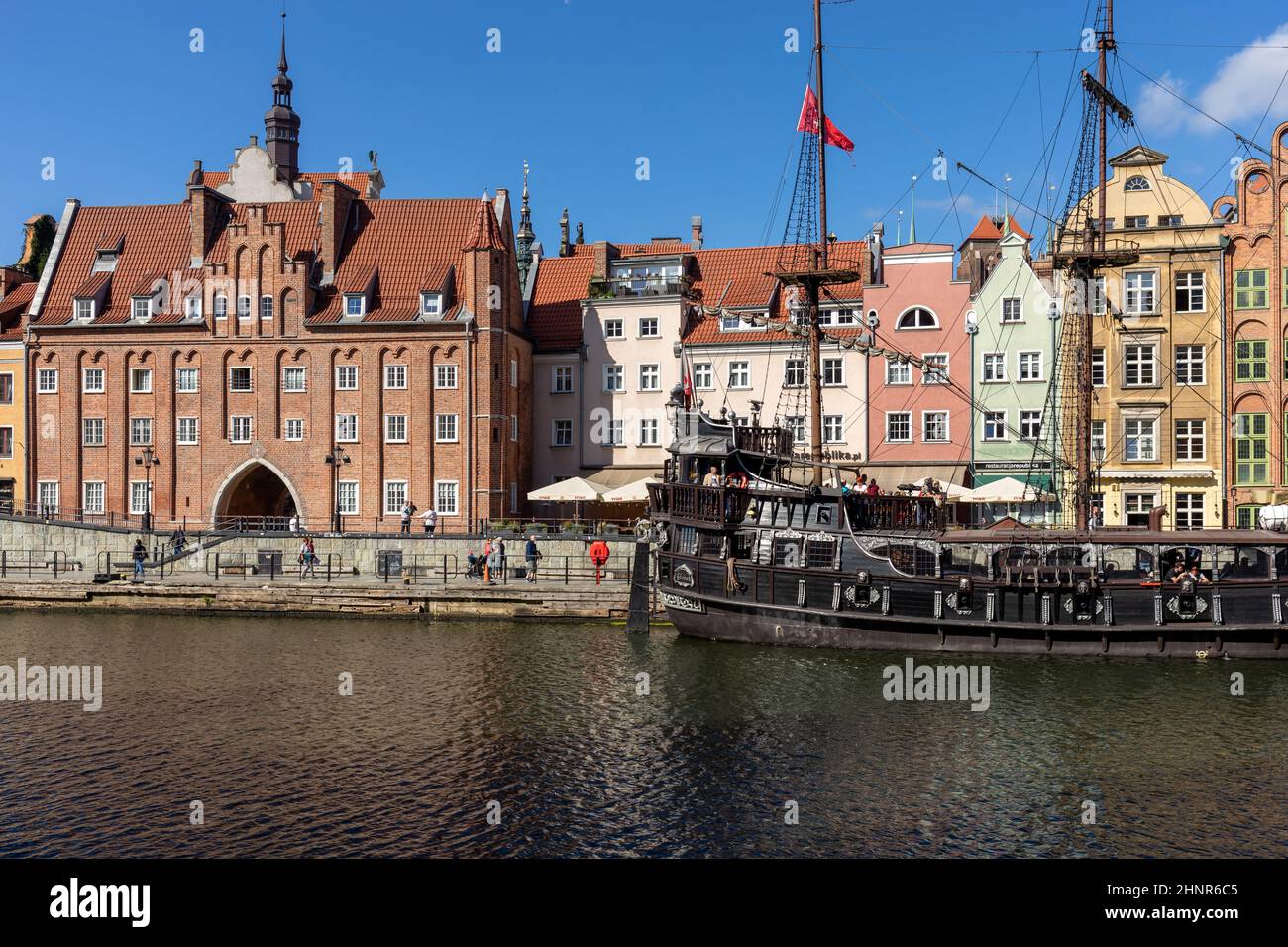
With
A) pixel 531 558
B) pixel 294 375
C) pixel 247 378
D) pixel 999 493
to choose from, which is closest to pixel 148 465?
pixel 247 378

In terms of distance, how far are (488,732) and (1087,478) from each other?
25.2m

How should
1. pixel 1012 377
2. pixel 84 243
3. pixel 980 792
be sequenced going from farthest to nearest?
pixel 84 243
pixel 1012 377
pixel 980 792

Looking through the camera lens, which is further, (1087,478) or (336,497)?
(336,497)

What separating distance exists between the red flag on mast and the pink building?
1440 centimetres

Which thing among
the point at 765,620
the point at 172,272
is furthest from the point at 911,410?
the point at 172,272

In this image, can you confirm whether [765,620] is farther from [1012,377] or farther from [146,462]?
[146,462]

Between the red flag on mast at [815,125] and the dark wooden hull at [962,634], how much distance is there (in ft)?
61.2

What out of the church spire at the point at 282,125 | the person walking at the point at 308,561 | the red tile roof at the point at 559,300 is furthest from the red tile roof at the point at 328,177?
the person walking at the point at 308,561

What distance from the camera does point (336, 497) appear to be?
57.6 metres

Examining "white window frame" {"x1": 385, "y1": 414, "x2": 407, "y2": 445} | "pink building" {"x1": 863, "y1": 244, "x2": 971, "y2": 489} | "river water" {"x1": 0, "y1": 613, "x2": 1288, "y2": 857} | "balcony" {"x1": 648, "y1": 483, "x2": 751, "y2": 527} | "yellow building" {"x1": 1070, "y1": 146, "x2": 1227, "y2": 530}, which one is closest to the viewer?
"river water" {"x1": 0, "y1": 613, "x2": 1288, "y2": 857}

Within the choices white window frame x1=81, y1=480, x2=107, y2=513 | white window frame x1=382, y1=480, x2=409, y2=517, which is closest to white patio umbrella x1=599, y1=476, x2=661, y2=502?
white window frame x1=382, y1=480, x2=409, y2=517

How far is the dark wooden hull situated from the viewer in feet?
109

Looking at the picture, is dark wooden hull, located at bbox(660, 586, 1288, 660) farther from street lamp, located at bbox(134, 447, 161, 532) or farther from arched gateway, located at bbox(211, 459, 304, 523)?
street lamp, located at bbox(134, 447, 161, 532)

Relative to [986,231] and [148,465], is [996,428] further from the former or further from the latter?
[148,465]
